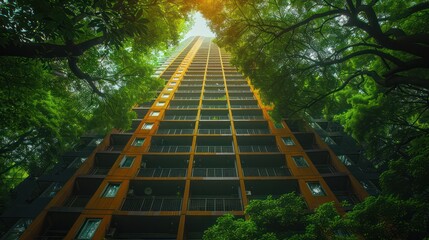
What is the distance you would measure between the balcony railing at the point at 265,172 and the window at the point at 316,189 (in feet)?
6.00

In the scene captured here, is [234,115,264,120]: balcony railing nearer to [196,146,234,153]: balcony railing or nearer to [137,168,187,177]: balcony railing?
[196,146,234,153]: balcony railing

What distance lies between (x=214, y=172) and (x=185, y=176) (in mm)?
2141

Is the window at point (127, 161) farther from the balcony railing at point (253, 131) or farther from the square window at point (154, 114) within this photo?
the balcony railing at point (253, 131)

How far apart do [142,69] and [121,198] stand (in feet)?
25.5

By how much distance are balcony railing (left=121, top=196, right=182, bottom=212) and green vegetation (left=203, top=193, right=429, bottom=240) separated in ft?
22.1

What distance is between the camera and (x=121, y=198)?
14820 mm

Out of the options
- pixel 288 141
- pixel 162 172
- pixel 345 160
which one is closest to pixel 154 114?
pixel 162 172

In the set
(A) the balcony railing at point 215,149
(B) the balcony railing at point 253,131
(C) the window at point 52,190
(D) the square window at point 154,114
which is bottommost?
(C) the window at point 52,190

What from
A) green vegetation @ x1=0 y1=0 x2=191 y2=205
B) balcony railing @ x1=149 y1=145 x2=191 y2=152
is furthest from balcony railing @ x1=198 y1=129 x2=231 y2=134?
green vegetation @ x1=0 y1=0 x2=191 y2=205

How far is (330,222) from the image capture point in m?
8.34

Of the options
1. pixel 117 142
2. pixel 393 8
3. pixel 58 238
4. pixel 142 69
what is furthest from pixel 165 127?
pixel 393 8

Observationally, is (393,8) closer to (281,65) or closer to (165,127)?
(281,65)

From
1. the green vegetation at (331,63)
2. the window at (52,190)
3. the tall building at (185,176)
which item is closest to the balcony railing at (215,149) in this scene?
the tall building at (185,176)

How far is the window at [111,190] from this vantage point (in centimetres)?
1516
